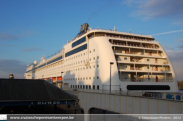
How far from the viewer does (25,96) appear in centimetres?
2691

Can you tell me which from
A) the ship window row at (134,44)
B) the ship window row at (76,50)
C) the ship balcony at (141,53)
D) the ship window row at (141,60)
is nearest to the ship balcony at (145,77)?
the ship window row at (141,60)

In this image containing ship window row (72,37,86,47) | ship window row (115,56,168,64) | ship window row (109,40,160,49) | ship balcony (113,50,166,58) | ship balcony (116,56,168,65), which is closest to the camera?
ship balcony (116,56,168,65)

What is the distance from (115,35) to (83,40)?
8.62m

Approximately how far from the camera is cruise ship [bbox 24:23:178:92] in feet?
120

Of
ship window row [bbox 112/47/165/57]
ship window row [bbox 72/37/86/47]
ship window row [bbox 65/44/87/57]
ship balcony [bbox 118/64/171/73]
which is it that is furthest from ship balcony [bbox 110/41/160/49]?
ship window row [bbox 72/37/86/47]

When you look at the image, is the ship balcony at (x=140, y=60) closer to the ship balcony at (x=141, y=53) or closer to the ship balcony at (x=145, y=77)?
the ship balcony at (x=141, y=53)

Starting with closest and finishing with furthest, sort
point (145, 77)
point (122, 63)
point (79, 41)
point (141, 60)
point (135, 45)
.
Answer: point (122, 63) → point (145, 77) → point (141, 60) → point (135, 45) → point (79, 41)

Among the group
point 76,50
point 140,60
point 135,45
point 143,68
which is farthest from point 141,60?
point 76,50

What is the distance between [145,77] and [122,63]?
6.95m

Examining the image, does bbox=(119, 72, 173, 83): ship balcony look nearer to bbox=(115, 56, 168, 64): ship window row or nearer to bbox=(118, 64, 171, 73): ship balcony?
bbox=(118, 64, 171, 73): ship balcony

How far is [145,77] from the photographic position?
41.7m

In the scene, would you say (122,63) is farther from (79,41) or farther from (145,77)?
(79,41)

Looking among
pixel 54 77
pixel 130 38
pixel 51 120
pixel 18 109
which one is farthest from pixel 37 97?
pixel 54 77

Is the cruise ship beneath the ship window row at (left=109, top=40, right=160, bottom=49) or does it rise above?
beneath
